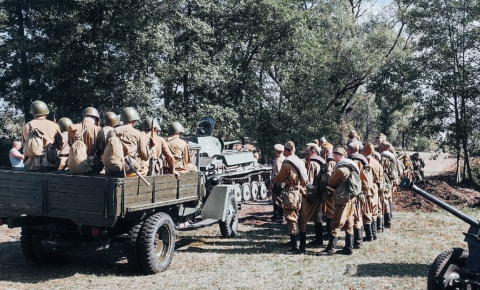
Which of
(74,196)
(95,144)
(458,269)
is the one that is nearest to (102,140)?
(95,144)

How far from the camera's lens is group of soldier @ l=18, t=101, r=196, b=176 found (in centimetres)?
742

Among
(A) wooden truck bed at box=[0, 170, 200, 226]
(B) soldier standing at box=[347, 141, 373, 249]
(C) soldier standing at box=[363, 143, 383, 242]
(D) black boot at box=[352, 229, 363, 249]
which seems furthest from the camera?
(C) soldier standing at box=[363, 143, 383, 242]

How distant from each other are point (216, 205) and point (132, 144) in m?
2.78

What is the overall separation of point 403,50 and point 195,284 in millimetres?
30618

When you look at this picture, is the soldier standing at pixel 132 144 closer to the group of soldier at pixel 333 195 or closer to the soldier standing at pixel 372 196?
the group of soldier at pixel 333 195

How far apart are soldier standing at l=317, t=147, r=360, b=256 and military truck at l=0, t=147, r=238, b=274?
259cm

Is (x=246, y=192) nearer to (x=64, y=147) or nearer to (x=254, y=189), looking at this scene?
(x=254, y=189)

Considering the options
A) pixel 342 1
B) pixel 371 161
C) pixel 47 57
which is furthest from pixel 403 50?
pixel 371 161

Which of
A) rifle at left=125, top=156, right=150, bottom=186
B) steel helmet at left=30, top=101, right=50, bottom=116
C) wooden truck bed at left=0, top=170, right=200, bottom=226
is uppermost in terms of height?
steel helmet at left=30, top=101, right=50, bottom=116

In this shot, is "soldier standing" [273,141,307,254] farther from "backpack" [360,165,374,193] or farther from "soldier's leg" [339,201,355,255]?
"backpack" [360,165,374,193]

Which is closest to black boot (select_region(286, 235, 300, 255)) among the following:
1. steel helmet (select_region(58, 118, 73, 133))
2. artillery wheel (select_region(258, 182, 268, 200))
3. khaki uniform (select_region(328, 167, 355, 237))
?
khaki uniform (select_region(328, 167, 355, 237))

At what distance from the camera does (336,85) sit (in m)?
31.6

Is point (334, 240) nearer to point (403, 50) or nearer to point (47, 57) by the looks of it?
point (47, 57)

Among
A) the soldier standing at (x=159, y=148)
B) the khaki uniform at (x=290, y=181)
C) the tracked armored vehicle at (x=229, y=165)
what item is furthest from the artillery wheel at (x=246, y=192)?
the soldier standing at (x=159, y=148)
